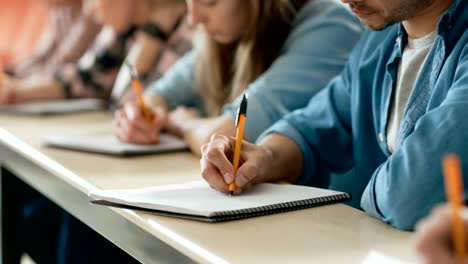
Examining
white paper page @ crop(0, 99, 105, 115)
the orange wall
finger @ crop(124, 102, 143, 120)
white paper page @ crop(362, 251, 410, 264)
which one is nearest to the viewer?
white paper page @ crop(362, 251, 410, 264)

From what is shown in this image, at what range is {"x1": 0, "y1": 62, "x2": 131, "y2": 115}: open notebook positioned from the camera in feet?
7.14

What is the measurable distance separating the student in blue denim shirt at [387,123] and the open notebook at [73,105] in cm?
95

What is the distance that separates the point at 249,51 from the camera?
1763mm

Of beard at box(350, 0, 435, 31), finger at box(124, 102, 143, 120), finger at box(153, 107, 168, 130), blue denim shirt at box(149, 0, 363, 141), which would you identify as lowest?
finger at box(153, 107, 168, 130)

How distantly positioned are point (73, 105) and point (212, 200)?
1263 millimetres

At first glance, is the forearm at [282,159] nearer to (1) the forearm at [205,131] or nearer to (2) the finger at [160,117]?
(1) the forearm at [205,131]

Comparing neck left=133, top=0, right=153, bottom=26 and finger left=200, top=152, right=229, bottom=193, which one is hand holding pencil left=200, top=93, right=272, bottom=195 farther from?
neck left=133, top=0, right=153, bottom=26

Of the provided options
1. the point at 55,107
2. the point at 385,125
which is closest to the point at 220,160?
the point at 385,125

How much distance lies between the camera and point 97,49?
244cm

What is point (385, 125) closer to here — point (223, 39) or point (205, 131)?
point (205, 131)

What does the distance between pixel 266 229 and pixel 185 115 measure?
33.3 inches

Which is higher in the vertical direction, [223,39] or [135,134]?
[223,39]

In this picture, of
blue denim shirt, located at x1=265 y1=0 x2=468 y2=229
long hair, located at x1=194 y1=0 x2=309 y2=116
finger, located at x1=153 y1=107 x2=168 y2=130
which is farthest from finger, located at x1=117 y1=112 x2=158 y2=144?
blue denim shirt, located at x1=265 y1=0 x2=468 y2=229

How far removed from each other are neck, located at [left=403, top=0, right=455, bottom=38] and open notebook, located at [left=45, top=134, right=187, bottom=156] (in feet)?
2.00
